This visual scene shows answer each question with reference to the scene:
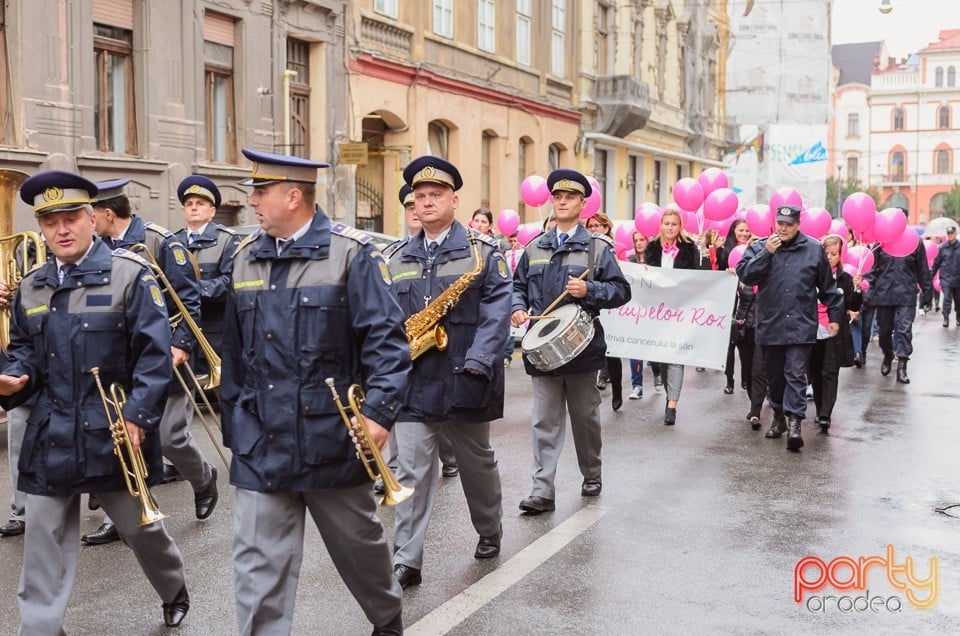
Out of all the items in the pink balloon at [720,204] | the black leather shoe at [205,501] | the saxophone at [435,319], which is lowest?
the black leather shoe at [205,501]

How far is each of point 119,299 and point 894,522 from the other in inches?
192

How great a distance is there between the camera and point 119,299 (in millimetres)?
5176

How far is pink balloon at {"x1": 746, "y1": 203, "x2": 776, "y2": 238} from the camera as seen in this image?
593 inches

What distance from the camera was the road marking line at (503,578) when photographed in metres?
5.57

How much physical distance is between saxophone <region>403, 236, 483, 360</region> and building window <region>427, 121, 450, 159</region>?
19376mm

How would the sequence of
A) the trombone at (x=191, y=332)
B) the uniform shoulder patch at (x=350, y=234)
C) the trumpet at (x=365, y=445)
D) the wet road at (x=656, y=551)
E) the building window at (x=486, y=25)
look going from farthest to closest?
the building window at (x=486, y=25) < the trombone at (x=191, y=332) < the wet road at (x=656, y=551) < the uniform shoulder patch at (x=350, y=234) < the trumpet at (x=365, y=445)

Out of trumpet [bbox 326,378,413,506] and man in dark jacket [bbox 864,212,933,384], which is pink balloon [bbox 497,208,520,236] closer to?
man in dark jacket [bbox 864,212,933,384]

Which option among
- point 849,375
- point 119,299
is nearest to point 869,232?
point 849,375

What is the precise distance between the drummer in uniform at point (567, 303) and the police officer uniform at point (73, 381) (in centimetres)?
302

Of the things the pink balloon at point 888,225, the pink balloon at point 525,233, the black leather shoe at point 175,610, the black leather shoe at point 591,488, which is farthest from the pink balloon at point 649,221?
the black leather shoe at point 175,610

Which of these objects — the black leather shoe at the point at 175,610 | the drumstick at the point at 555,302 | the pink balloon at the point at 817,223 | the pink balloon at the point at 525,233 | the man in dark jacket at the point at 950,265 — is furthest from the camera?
the man in dark jacket at the point at 950,265

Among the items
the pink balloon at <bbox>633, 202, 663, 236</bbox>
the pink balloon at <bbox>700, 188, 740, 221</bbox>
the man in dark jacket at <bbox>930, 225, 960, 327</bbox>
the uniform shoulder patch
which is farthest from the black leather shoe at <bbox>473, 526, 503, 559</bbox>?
the man in dark jacket at <bbox>930, 225, 960, 327</bbox>

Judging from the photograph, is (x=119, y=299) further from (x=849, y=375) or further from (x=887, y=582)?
(x=849, y=375)

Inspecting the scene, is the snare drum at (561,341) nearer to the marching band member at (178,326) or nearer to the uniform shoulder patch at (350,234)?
the marching band member at (178,326)
